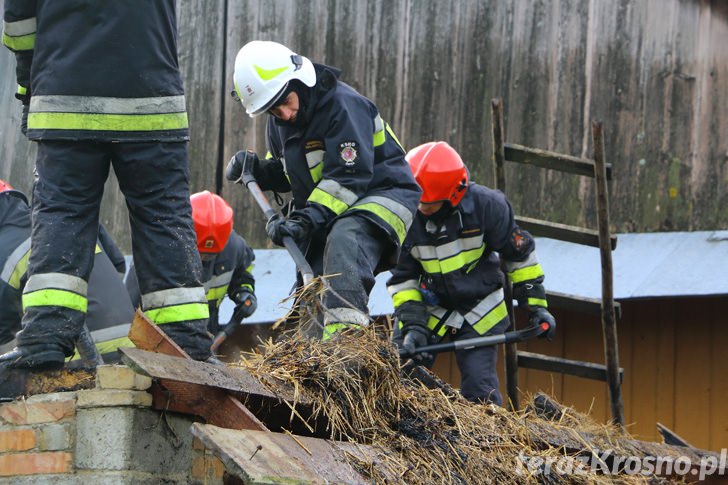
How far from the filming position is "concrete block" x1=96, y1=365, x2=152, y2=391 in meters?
4.18

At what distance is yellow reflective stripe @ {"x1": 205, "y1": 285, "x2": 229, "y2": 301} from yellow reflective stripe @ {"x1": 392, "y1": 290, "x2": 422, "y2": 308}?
4.86ft

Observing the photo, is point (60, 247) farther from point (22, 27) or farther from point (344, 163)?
point (344, 163)

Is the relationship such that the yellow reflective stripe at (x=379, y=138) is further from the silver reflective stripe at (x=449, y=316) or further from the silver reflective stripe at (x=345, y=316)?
the silver reflective stripe at (x=449, y=316)

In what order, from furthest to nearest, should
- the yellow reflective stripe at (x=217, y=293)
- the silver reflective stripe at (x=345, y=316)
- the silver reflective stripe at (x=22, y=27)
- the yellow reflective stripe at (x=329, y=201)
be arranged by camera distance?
the yellow reflective stripe at (x=217, y=293)
the yellow reflective stripe at (x=329, y=201)
the silver reflective stripe at (x=345, y=316)
the silver reflective stripe at (x=22, y=27)

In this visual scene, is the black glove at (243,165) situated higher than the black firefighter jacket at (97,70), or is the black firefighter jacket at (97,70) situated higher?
the black firefighter jacket at (97,70)

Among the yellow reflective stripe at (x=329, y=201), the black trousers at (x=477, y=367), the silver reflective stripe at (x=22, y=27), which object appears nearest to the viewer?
the silver reflective stripe at (x=22, y=27)

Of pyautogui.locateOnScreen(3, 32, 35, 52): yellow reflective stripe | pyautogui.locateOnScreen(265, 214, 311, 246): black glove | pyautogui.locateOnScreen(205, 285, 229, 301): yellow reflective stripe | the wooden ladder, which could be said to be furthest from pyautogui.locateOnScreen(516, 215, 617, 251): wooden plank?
pyautogui.locateOnScreen(3, 32, 35, 52): yellow reflective stripe

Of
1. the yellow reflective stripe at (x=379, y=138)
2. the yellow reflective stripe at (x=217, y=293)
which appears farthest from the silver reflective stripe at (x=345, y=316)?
the yellow reflective stripe at (x=217, y=293)

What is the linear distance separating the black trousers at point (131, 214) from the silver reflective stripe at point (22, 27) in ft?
1.57

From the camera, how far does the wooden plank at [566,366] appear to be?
7730mm

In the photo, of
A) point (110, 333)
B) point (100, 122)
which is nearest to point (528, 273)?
point (110, 333)

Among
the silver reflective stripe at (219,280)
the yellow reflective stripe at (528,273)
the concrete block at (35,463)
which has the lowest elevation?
the silver reflective stripe at (219,280)

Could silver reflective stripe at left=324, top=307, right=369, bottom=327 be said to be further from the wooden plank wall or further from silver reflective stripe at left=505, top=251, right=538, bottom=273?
the wooden plank wall

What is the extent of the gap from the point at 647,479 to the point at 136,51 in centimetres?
304
